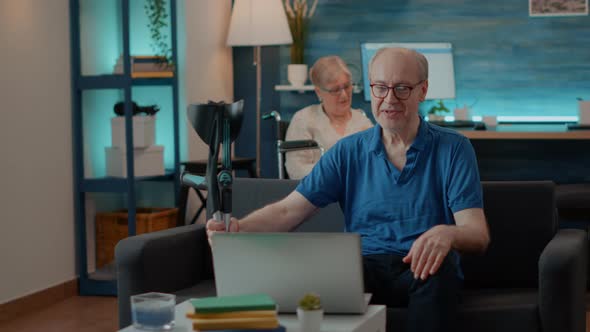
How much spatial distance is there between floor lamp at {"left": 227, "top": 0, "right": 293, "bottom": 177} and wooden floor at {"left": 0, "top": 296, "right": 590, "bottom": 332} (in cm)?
173

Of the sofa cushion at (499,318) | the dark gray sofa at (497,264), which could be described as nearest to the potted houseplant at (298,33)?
the dark gray sofa at (497,264)

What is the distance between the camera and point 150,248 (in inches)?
117

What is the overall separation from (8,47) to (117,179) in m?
0.93

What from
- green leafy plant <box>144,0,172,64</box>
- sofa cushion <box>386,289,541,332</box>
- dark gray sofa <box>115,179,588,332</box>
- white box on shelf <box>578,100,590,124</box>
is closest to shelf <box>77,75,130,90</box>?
green leafy plant <box>144,0,172,64</box>

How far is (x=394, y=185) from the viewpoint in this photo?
9.06ft

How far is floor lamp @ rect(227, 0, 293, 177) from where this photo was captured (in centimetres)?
595

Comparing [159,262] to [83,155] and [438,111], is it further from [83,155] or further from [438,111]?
[438,111]

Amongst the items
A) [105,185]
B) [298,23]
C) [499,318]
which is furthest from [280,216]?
[298,23]

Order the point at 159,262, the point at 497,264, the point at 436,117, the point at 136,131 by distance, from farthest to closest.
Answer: the point at 436,117, the point at 136,131, the point at 497,264, the point at 159,262

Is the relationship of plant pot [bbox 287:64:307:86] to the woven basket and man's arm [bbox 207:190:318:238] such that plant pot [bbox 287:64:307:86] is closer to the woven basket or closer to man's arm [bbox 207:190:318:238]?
the woven basket

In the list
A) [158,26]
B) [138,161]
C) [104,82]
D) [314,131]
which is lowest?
[138,161]

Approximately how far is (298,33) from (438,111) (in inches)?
42.8

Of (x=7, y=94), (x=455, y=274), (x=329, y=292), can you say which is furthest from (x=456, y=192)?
(x=7, y=94)

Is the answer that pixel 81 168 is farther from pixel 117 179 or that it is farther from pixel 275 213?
pixel 275 213
